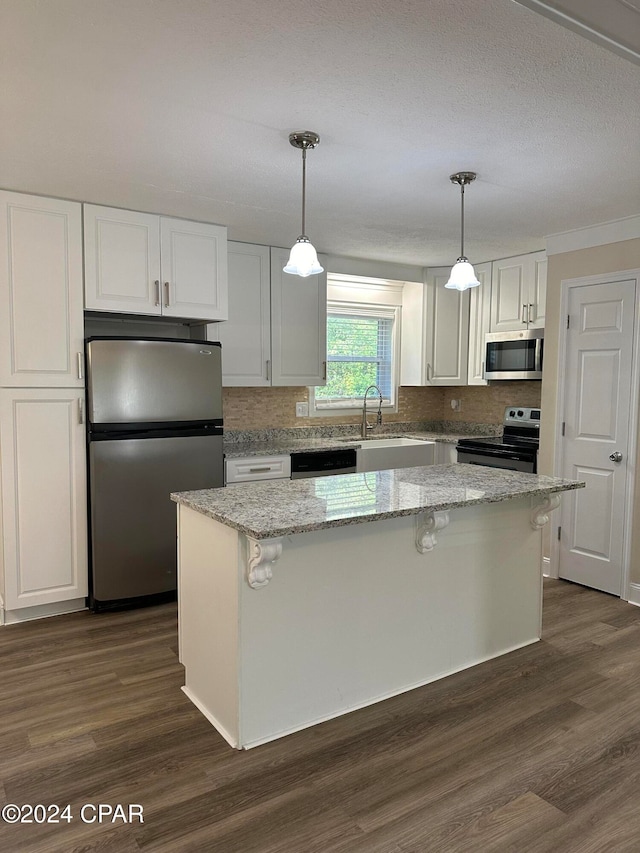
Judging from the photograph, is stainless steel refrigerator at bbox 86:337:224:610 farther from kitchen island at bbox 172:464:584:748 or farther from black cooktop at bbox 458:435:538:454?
black cooktop at bbox 458:435:538:454

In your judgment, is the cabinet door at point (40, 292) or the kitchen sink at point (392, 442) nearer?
the cabinet door at point (40, 292)

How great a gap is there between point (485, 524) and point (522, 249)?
7.94 feet

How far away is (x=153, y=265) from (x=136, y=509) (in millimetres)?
1441

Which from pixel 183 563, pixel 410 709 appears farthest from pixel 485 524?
pixel 183 563

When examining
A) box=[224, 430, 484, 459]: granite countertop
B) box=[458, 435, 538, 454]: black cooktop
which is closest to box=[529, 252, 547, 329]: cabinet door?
box=[458, 435, 538, 454]: black cooktop

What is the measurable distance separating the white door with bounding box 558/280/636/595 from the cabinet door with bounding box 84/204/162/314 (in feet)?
8.82

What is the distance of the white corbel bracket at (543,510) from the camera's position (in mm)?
2967

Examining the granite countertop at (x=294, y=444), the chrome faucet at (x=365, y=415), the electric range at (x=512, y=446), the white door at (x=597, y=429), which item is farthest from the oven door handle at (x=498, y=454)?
the chrome faucet at (x=365, y=415)

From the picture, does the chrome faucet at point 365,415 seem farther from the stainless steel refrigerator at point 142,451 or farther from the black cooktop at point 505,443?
the stainless steel refrigerator at point 142,451

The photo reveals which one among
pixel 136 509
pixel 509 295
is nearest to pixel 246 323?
pixel 136 509

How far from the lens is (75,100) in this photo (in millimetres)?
2104

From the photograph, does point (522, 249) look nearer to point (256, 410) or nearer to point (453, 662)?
point (256, 410)

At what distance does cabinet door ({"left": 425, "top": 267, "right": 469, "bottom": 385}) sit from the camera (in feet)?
16.6

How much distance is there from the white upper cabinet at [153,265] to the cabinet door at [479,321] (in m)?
2.15
